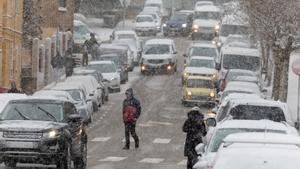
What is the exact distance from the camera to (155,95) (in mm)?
55094

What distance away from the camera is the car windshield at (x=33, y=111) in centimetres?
2544

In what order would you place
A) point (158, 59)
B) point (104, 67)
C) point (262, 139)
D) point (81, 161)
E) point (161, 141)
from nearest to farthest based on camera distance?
point (262, 139), point (81, 161), point (161, 141), point (104, 67), point (158, 59)

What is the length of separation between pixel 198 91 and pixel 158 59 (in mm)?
13075

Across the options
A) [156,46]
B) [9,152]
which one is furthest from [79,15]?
[9,152]

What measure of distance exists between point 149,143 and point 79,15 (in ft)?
179

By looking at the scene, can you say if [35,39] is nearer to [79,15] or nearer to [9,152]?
[79,15]

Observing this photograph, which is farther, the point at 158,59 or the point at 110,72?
the point at 158,59

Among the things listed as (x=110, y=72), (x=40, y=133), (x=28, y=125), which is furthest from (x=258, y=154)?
(x=110, y=72)

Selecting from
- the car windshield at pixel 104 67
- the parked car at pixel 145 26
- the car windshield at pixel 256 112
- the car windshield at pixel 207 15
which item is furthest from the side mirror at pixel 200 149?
the parked car at pixel 145 26

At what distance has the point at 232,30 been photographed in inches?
3000

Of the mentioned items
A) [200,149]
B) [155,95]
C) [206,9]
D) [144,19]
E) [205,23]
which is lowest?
[155,95]

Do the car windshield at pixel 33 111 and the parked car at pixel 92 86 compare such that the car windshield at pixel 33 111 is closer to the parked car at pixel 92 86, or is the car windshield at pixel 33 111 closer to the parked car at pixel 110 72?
the parked car at pixel 92 86

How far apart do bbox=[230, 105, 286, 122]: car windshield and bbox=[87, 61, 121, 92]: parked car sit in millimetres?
28255

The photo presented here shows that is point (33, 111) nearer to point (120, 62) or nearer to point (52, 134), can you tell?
point (52, 134)
